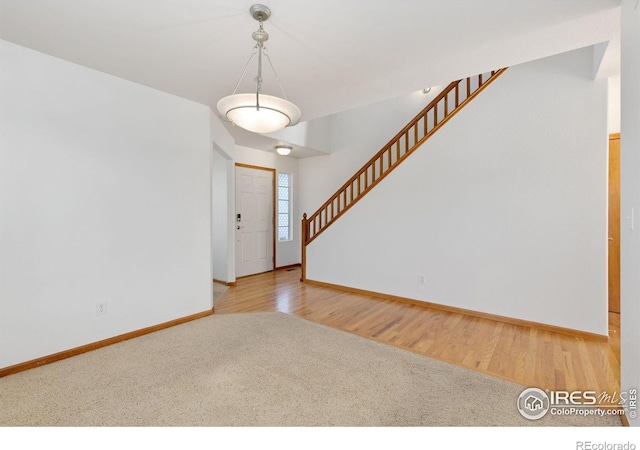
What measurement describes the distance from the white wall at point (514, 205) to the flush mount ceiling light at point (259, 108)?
2.55m

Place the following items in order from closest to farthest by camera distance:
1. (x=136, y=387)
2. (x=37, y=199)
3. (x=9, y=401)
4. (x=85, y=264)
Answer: (x=9, y=401) < (x=136, y=387) < (x=37, y=199) < (x=85, y=264)

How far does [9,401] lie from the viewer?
1.83m

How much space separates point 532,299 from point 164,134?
4369 mm

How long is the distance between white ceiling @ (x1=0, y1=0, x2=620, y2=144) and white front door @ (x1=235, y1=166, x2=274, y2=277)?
9.11 feet

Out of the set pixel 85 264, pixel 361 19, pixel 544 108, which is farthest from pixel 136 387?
pixel 544 108

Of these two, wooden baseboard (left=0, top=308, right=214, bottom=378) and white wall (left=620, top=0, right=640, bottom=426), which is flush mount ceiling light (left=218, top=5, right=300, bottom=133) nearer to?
white wall (left=620, top=0, right=640, bottom=426)

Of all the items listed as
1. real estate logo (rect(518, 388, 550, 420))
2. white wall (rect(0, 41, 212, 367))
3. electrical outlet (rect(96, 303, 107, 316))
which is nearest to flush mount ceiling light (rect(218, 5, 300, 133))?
white wall (rect(0, 41, 212, 367))

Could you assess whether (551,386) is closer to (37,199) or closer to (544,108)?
(544,108)

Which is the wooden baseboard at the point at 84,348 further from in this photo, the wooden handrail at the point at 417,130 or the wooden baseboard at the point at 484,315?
the wooden handrail at the point at 417,130

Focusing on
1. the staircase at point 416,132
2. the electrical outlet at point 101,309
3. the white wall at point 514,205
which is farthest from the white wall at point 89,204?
the white wall at point 514,205

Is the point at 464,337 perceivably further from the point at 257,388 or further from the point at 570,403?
the point at 257,388

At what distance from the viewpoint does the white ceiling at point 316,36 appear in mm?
1760

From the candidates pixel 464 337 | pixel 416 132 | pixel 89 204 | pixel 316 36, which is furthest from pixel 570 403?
pixel 89 204

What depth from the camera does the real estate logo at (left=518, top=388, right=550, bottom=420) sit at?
67.8 inches
